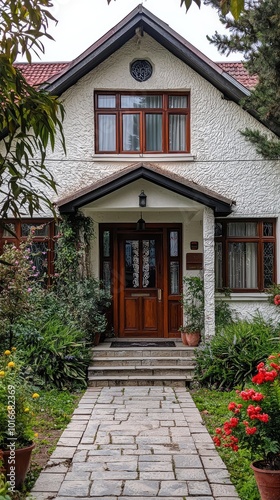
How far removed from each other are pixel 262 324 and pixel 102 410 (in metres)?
4.35

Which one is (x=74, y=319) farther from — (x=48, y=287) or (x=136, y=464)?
(x=136, y=464)

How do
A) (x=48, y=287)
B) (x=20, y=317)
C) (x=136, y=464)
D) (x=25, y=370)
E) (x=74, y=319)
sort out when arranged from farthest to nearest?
1. (x=48, y=287)
2. (x=74, y=319)
3. (x=20, y=317)
4. (x=25, y=370)
5. (x=136, y=464)

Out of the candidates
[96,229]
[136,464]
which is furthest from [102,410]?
[96,229]

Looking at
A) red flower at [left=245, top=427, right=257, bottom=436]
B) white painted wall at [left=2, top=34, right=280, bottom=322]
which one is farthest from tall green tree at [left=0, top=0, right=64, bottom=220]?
white painted wall at [left=2, top=34, right=280, bottom=322]

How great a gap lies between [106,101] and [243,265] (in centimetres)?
482

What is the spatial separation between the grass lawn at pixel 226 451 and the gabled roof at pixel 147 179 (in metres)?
3.74

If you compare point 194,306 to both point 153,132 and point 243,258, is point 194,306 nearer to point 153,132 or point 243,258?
point 243,258

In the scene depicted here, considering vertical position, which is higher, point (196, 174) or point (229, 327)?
point (196, 174)

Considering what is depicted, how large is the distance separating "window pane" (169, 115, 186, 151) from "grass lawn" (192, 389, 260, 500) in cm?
552

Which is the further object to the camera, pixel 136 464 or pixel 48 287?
pixel 48 287

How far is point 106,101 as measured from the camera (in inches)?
501

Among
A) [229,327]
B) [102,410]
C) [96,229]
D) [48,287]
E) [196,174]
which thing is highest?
[196,174]

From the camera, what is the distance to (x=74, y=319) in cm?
1157

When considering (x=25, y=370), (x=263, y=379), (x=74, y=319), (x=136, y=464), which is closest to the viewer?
(x=263, y=379)
